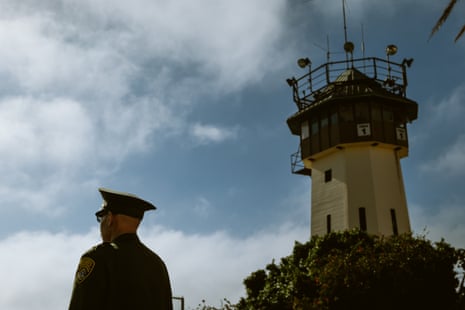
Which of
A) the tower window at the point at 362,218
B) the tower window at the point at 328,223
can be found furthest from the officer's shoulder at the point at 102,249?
the tower window at the point at 328,223

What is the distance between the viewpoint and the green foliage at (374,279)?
20.7 meters

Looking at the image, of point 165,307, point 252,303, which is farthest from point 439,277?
point 165,307

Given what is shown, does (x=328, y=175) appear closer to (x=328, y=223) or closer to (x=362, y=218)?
(x=328, y=223)

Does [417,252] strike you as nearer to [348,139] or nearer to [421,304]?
[421,304]

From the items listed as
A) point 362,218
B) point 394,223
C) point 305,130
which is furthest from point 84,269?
point 305,130

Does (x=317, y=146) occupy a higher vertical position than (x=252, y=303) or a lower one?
higher

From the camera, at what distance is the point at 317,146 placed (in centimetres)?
3441

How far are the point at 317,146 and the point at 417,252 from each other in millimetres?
13595

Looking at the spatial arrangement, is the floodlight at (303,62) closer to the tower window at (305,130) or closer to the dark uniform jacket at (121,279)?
the tower window at (305,130)

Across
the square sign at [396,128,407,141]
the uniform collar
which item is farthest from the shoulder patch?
the square sign at [396,128,407,141]

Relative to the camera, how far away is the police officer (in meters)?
4.12

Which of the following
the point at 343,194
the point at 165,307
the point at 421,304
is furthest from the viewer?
the point at 343,194

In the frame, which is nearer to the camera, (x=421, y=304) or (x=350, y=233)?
(x=421, y=304)

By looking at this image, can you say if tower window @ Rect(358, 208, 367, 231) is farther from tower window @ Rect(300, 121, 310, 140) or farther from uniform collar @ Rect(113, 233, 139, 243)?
uniform collar @ Rect(113, 233, 139, 243)
